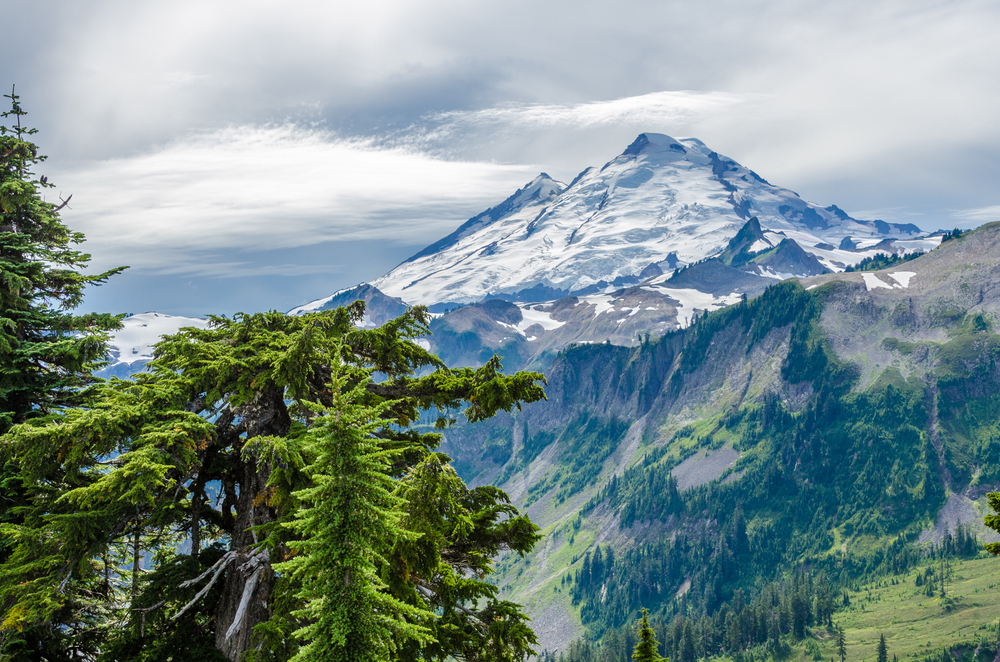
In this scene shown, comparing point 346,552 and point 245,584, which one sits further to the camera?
point 245,584

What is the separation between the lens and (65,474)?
15.5 m

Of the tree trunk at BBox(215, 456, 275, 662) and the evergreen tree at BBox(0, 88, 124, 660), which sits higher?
the evergreen tree at BBox(0, 88, 124, 660)

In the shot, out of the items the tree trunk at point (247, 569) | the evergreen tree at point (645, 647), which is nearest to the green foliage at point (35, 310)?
the tree trunk at point (247, 569)

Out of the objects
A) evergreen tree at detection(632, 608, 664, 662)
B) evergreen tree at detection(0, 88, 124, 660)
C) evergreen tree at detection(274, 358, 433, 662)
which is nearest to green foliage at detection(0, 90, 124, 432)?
evergreen tree at detection(0, 88, 124, 660)

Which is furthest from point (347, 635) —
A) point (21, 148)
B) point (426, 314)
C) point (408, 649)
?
point (21, 148)

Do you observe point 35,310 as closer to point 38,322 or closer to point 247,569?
point 38,322

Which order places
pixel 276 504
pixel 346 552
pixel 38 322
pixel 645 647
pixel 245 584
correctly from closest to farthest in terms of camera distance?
pixel 346 552 < pixel 276 504 < pixel 245 584 < pixel 38 322 < pixel 645 647

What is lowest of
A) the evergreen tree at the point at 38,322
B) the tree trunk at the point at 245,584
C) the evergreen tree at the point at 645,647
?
the evergreen tree at the point at 645,647

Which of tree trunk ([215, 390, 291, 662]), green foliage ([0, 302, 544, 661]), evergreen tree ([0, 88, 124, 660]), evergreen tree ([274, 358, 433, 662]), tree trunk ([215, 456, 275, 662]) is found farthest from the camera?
evergreen tree ([0, 88, 124, 660])

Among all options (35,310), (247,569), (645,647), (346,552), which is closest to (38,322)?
(35,310)

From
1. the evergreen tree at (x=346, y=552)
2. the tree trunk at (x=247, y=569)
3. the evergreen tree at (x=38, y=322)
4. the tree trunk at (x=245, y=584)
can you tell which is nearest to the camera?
the evergreen tree at (x=346, y=552)

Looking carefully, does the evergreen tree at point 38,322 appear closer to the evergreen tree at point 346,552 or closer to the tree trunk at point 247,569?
the tree trunk at point 247,569

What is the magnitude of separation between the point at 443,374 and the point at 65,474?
10.3m

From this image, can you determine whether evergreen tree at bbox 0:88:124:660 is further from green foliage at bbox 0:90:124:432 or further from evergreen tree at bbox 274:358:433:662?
evergreen tree at bbox 274:358:433:662
